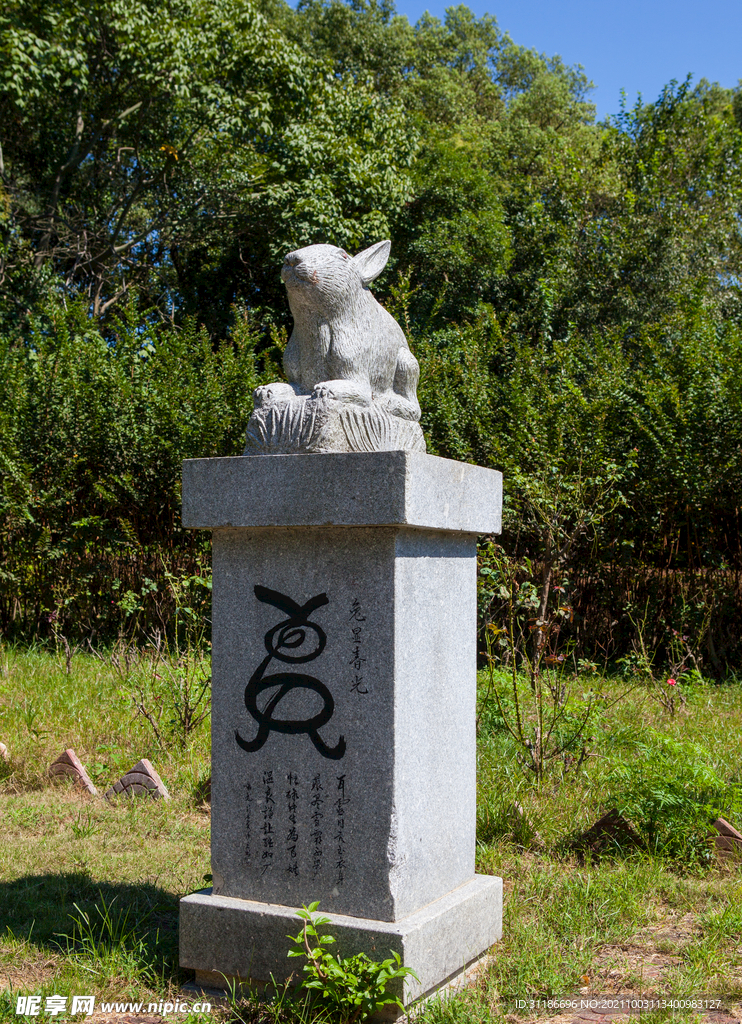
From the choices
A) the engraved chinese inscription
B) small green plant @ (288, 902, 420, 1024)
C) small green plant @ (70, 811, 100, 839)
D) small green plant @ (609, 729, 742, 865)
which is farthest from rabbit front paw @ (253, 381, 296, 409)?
small green plant @ (70, 811, 100, 839)

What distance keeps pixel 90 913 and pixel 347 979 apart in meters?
1.44

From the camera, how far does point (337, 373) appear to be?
3264mm

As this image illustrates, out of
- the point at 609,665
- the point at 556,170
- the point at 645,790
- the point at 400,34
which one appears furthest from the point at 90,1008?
the point at 400,34

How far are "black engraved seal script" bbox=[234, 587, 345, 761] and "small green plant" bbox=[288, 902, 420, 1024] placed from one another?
521 millimetres

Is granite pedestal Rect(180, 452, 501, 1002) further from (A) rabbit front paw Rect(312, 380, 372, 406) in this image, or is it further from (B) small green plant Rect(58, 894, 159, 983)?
(A) rabbit front paw Rect(312, 380, 372, 406)

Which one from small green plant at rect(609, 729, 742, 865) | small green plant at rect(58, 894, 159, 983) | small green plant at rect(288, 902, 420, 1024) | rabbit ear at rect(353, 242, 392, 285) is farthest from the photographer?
small green plant at rect(609, 729, 742, 865)

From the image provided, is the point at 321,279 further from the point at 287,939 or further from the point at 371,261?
the point at 287,939

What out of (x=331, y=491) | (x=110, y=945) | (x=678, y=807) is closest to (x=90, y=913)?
(x=110, y=945)

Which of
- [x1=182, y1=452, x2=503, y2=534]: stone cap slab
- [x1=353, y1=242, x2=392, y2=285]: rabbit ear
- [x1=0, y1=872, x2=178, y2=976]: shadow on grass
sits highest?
[x1=353, y1=242, x2=392, y2=285]: rabbit ear

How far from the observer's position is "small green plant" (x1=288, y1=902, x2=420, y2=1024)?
2.57 m

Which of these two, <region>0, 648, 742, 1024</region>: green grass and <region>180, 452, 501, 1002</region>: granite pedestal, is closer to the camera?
<region>180, 452, 501, 1002</region>: granite pedestal

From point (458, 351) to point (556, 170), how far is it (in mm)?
6750

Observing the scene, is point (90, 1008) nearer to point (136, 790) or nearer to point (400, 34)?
point (136, 790)

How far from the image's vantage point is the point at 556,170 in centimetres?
1420
